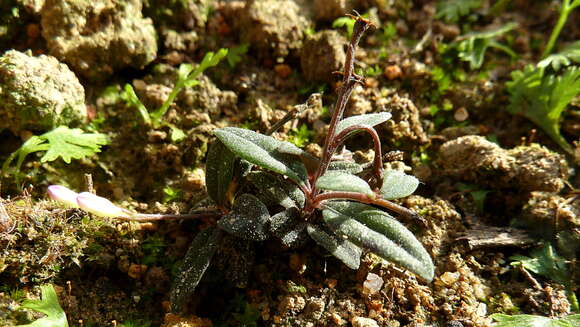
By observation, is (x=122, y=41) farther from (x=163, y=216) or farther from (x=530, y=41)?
(x=530, y=41)

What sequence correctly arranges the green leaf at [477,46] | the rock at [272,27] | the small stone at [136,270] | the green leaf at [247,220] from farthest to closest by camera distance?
the green leaf at [477,46] → the rock at [272,27] → the small stone at [136,270] → the green leaf at [247,220]

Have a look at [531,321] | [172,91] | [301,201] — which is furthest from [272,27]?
[531,321]

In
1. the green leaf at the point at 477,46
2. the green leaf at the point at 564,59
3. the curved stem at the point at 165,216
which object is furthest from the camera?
the green leaf at the point at 477,46

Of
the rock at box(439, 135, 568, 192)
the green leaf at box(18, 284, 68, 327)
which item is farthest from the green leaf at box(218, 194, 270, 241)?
the rock at box(439, 135, 568, 192)

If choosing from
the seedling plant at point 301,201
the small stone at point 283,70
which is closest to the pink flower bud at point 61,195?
the seedling plant at point 301,201

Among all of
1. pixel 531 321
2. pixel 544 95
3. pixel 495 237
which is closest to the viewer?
pixel 531 321

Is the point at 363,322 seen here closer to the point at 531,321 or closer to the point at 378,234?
the point at 378,234

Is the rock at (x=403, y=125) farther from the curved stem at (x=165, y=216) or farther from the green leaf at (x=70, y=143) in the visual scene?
the green leaf at (x=70, y=143)
